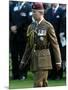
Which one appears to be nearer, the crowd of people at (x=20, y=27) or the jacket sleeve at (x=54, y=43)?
the crowd of people at (x=20, y=27)

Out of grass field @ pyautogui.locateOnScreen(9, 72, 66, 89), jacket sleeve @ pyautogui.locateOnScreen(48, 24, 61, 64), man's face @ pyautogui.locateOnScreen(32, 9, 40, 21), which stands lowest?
grass field @ pyautogui.locateOnScreen(9, 72, 66, 89)

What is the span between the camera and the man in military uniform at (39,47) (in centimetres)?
351

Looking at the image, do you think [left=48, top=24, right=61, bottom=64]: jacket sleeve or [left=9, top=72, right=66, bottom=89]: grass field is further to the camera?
[left=48, top=24, right=61, bottom=64]: jacket sleeve

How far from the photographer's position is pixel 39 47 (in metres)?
3.53

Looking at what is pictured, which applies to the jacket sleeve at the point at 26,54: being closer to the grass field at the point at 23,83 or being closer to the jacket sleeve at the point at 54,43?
the grass field at the point at 23,83

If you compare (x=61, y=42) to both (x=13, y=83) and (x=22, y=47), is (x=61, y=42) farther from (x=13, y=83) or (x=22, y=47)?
(x=13, y=83)

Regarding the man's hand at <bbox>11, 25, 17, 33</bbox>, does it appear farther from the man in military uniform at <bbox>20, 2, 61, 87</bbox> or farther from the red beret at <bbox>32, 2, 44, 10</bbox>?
the red beret at <bbox>32, 2, 44, 10</bbox>

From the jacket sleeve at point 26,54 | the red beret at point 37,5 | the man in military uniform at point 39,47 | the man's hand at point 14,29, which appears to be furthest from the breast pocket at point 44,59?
the red beret at point 37,5

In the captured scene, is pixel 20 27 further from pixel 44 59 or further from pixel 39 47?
pixel 44 59

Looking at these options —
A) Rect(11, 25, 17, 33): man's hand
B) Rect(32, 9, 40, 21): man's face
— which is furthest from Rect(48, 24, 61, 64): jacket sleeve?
Rect(11, 25, 17, 33): man's hand

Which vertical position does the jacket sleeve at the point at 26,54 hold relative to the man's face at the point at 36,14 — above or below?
below

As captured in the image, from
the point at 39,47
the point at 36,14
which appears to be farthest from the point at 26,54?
the point at 36,14

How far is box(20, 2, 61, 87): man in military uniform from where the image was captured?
351 centimetres

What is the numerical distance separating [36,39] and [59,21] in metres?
0.30
